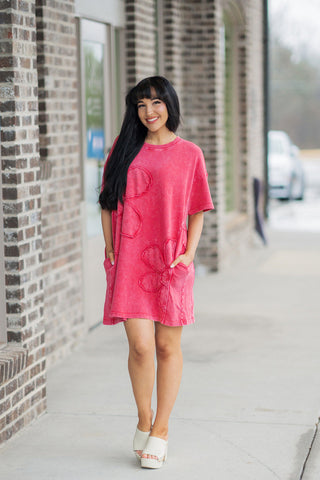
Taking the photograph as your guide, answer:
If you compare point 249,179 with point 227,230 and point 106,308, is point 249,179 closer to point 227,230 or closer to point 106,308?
point 227,230

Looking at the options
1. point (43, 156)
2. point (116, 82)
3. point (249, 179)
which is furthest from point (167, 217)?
point (249, 179)

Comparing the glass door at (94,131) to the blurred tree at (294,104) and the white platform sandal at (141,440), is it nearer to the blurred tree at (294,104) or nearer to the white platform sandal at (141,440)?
the white platform sandal at (141,440)

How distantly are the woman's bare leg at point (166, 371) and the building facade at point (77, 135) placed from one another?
824mm

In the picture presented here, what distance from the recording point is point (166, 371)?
4262mm

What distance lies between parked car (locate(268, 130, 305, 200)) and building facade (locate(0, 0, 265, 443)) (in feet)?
22.2

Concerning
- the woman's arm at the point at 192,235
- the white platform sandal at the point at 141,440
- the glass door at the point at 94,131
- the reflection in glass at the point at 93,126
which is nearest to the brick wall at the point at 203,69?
the glass door at the point at 94,131

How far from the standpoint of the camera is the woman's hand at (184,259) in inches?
162

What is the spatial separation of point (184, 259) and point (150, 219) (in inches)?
9.8

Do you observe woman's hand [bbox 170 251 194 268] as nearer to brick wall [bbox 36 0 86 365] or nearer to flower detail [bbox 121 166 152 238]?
flower detail [bbox 121 166 152 238]

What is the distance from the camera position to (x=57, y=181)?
6.23 metres

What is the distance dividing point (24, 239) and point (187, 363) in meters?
1.87

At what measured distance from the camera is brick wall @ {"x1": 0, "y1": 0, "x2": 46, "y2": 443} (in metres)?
4.58

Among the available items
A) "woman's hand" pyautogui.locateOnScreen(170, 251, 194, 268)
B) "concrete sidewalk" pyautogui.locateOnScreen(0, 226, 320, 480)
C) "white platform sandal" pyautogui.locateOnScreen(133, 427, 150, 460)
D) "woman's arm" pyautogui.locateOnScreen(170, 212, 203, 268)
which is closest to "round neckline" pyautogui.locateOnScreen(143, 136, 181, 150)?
"woman's arm" pyautogui.locateOnScreen(170, 212, 203, 268)

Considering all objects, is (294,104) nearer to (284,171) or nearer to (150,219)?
(284,171)
